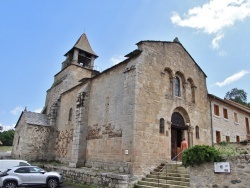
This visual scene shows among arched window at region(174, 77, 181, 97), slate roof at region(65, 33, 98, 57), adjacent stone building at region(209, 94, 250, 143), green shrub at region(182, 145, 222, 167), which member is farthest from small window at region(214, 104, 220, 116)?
slate roof at region(65, 33, 98, 57)

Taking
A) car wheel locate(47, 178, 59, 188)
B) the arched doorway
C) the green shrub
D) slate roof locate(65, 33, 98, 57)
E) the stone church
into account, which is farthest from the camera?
slate roof locate(65, 33, 98, 57)

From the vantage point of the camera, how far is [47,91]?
98.1 ft

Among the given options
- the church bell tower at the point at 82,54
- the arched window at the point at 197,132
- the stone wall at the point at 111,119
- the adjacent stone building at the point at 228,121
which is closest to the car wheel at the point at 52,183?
the stone wall at the point at 111,119

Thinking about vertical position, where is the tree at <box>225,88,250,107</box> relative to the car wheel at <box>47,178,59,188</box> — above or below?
above

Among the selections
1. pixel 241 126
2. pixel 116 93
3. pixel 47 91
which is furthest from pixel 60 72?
pixel 241 126

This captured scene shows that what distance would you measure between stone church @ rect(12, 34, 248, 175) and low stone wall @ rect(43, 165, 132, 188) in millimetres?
887

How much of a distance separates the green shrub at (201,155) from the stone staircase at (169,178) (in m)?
2.39

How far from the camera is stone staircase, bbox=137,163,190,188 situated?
34.0ft

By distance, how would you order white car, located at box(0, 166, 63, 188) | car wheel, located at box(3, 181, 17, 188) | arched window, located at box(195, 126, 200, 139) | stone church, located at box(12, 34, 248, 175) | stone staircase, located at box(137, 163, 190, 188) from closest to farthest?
stone staircase, located at box(137, 163, 190, 188) → car wheel, located at box(3, 181, 17, 188) → white car, located at box(0, 166, 63, 188) → stone church, located at box(12, 34, 248, 175) → arched window, located at box(195, 126, 200, 139)

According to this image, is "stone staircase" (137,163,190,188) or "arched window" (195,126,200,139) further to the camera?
"arched window" (195,126,200,139)

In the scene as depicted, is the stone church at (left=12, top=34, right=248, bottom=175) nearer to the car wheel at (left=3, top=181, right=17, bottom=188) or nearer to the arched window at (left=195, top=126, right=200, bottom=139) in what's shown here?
the arched window at (left=195, top=126, right=200, bottom=139)

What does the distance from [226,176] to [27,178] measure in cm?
997

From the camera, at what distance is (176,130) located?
51.8 ft

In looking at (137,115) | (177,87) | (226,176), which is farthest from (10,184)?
(177,87)
